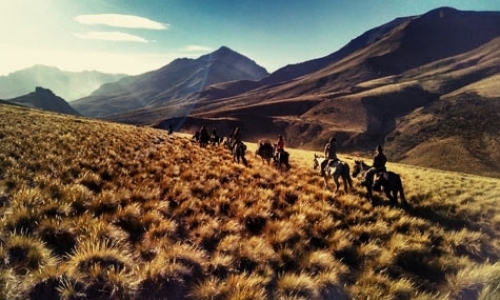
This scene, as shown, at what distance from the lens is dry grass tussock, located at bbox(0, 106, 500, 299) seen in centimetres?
577

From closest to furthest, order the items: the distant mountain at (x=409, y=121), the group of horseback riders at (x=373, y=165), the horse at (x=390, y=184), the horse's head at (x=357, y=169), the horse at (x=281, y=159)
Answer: the horse at (x=390, y=184) < the group of horseback riders at (x=373, y=165) < the horse's head at (x=357, y=169) < the horse at (x=281, y=159) < the distant mountain at (x=409, y=121)

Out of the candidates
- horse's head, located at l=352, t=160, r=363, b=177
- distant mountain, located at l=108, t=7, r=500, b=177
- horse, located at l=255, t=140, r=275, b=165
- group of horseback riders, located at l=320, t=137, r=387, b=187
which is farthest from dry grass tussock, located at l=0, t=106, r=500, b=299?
distant mountain, located at l=108, t=7, r=500, b=177

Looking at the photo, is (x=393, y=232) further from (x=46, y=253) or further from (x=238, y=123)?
(x=238, y=123)

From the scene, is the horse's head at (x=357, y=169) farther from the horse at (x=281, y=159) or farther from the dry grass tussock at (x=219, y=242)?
the horse at (x=281, y=159)

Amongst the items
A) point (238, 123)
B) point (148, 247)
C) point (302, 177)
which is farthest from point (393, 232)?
point (238, 123)

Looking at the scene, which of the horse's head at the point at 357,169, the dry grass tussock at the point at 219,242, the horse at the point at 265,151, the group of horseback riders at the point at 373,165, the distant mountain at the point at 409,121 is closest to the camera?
the dry grass tussock at the point at 219,242

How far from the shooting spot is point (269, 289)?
6.30m

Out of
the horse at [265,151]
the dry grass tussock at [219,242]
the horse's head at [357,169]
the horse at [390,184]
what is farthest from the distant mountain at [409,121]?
the dry grass tussock at [219,242]

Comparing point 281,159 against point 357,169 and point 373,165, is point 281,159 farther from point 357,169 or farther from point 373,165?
point 373,165

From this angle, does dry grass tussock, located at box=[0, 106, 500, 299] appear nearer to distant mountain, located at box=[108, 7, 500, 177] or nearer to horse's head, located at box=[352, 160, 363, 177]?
horse's head, located at box=[352, 160, 363, 177]

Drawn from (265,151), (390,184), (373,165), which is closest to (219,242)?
(390,184)

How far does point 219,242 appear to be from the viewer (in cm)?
800

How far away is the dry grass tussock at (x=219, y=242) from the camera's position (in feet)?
18.9

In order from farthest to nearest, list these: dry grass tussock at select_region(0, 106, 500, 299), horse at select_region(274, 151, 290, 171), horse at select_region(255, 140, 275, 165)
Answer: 1. horse at select_region(255, 140, 275, 165)
2. horse at select_region(274, 151, 290, 171)
3. dry grass tussock at select_region(0, 106, 500, 299)
